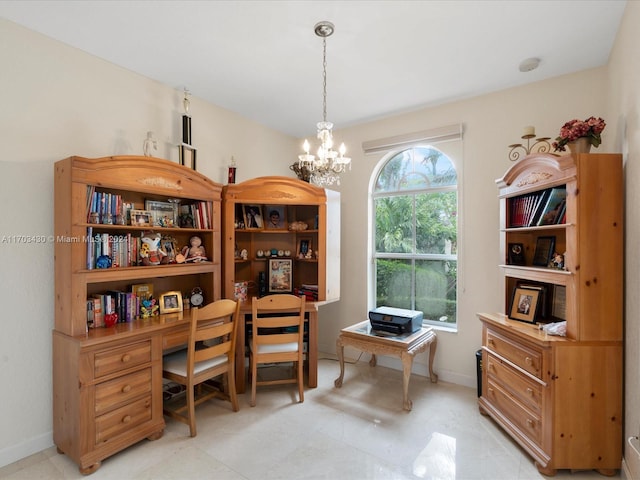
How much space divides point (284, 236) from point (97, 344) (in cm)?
230

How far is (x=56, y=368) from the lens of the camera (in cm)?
228

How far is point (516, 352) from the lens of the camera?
2361mm

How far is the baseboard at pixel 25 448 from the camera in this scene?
6.98 feet

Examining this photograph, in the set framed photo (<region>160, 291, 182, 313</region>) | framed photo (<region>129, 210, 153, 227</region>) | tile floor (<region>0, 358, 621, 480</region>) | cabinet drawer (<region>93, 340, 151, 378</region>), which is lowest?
tile floor (<region>0, 358, 621, 480</region>)

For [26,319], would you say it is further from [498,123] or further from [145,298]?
[498,123]

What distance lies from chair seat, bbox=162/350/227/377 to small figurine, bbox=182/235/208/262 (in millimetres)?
834

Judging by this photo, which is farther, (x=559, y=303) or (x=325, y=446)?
(x=559, y=303)

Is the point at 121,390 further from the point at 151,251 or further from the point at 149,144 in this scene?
the point at 149,144

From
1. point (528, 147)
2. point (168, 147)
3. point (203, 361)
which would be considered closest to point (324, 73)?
point (168, 147)

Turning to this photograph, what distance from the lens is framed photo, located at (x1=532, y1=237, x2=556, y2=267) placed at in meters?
2.54

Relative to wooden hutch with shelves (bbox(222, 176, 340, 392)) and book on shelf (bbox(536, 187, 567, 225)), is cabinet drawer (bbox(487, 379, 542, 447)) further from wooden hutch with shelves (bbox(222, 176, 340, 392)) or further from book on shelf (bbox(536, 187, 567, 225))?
wooden hutch with shelves (bbox(222, 176, 340, 392))

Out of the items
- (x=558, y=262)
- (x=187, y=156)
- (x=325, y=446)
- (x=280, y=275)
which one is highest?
(x=187, y=156)

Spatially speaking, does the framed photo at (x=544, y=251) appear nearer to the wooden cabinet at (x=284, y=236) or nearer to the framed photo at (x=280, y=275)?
the wooden cabinet at (x=284, y=236)

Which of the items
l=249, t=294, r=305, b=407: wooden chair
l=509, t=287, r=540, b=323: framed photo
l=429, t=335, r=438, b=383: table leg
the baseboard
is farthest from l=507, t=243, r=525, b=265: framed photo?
the baseboard
